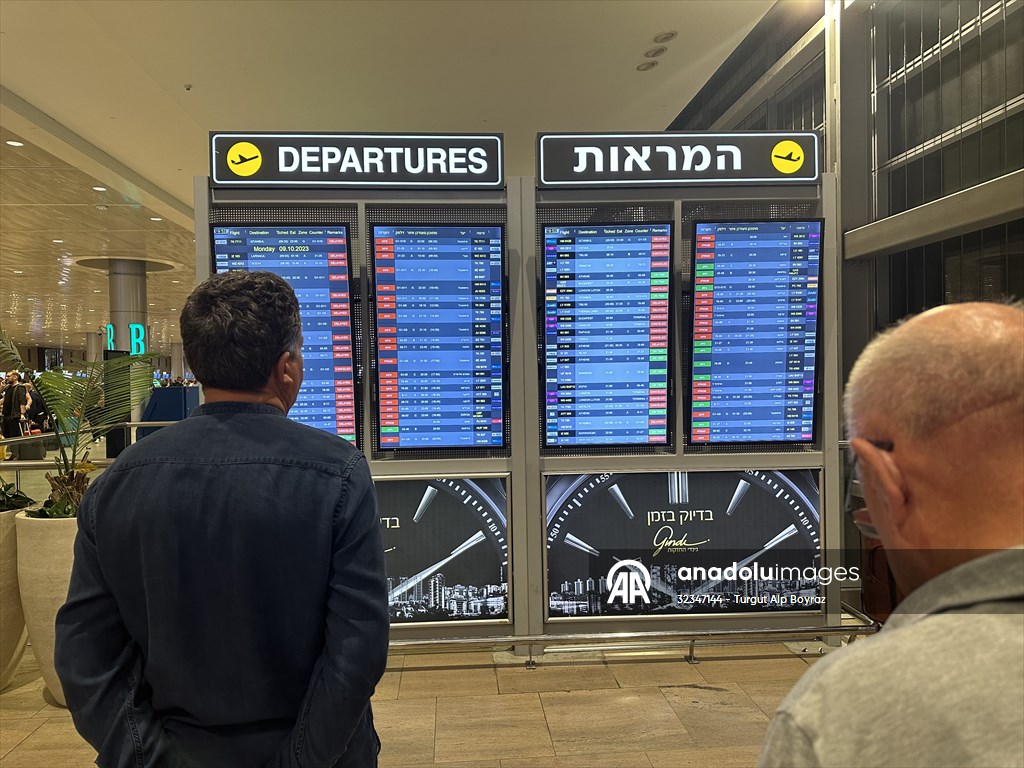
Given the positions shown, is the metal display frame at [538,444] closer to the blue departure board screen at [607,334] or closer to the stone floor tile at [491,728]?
the blue departure board screen at [607,334]

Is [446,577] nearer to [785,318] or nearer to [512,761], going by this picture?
[512,761]

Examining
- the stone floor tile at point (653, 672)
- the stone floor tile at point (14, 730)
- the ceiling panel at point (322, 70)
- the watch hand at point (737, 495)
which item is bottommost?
the stone floor tile at point (14, 730)

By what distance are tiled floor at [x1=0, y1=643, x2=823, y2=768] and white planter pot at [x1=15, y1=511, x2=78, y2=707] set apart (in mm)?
282

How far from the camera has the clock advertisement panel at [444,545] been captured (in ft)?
11.8

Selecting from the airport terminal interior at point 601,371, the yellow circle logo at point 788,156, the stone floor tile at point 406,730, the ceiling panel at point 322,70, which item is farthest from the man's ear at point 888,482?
the ceiling panel at point 322,70

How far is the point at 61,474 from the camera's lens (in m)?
3.57

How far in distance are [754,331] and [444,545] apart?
6.38ft

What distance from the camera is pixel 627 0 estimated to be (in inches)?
187

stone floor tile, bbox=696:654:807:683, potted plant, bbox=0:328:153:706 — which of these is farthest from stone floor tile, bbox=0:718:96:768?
stone floor tile, bbox=696:654:807:683

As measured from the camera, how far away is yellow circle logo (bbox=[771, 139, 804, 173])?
11.7 feet

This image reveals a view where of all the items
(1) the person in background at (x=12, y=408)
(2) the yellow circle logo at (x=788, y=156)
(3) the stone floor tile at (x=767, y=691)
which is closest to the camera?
(3) the stone floor tile at (x=767, y=691)

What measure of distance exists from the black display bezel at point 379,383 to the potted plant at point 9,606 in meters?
1.80

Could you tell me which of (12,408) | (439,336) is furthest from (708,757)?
(12,408)

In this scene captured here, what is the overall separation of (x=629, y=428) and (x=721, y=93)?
4.40 metres
